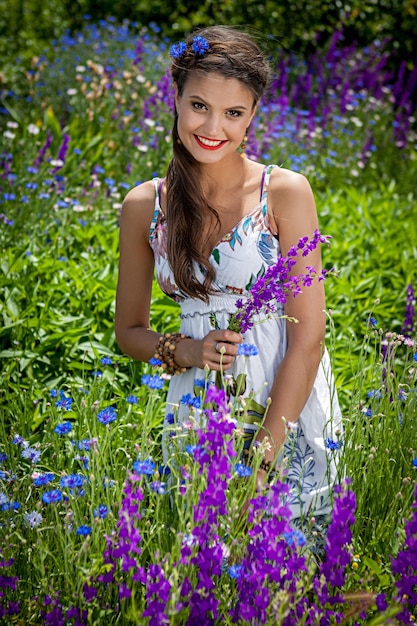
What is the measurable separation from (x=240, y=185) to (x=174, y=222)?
23cm

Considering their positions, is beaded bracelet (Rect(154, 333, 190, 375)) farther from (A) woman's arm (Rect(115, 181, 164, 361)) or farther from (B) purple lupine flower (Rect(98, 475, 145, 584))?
(B) purple lupine flower (Rect(98, 475, 145, 584))

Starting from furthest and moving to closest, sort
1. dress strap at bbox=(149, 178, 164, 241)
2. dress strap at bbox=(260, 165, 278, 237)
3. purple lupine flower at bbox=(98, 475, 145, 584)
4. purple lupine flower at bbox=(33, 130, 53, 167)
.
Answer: purple lupine flower at bbox=(33, 130, 53, 167)
dress strap at bbox=(149, 178, 164, 241)
dress strap at bbox=(260, 165, 278, 237)
purple lupine flower at bbox=(98, 475, 145, 584)

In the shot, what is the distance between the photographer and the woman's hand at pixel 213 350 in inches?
83.5

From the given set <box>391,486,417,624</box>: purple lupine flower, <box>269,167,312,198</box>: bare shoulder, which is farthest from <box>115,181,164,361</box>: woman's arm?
<box>391,486,417,624</box>: purple lupine flower

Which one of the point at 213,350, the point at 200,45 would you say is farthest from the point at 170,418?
the point at 200,45

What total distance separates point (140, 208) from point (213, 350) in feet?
1.79

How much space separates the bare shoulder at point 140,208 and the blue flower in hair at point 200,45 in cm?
41

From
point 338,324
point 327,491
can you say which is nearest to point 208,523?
point 327,491

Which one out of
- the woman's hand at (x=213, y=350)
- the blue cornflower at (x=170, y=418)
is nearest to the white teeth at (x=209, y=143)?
the woman's hand at (x=213, y=350)

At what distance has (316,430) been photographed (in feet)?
7.78

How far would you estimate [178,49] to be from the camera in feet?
7.58

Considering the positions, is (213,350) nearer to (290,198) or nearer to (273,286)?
(273,286)

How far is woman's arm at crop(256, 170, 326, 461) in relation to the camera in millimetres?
2252

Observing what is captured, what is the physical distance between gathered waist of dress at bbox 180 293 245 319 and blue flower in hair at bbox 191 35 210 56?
2.15ft
